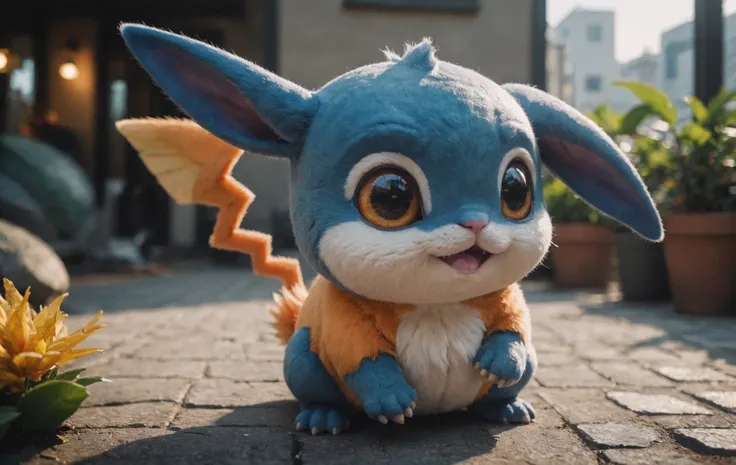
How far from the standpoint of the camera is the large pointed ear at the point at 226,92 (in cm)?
171

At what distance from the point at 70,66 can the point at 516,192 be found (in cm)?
1040

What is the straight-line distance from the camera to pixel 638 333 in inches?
147

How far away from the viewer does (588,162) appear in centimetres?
202

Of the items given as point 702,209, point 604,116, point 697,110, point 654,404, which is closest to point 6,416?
point 654,404

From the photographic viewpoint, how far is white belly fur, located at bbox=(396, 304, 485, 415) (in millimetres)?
1756

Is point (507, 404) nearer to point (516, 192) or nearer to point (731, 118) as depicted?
point (516, 192)

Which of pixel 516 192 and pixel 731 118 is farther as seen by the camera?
pixel 731 118

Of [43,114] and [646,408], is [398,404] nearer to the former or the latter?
[646,408]

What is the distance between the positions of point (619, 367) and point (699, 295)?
6.74 feet

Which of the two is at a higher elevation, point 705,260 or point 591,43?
point 591,43

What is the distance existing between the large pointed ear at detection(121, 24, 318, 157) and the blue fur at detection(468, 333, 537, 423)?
0.95 meters

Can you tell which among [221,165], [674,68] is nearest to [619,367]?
[221,165]

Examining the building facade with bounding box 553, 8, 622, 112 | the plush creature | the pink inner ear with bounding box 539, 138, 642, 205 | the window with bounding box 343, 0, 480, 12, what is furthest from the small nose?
the building facade with bounding box 553, 8, 622, 112

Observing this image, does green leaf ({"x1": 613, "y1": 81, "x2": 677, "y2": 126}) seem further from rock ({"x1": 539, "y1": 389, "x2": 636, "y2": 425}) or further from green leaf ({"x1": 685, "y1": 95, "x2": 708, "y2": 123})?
rock ({"x1": 539, "y1": 389, "x2": 636, "y2": 425})
